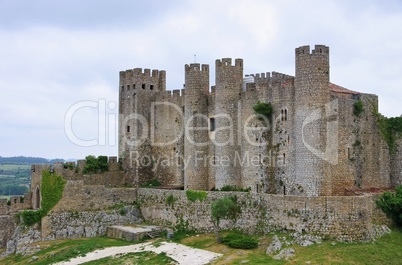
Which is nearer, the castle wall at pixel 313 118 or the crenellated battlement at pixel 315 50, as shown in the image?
the castle wall at pixel 313 118

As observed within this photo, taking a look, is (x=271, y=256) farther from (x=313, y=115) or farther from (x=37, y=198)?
(x=37, y=198)

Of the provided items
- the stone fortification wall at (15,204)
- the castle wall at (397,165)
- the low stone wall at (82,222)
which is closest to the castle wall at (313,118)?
the castle wall at (397,165)

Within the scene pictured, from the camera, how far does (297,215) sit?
109ft

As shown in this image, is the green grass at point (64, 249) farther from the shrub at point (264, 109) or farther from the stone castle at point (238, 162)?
the shrub at point (264, 109)

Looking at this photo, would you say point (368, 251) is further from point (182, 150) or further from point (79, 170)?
point (79, 170)

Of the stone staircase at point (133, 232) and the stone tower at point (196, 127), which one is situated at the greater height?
the stone tower at point (196, 127)

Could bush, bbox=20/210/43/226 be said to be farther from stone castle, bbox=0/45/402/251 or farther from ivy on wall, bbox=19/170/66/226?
stone castle, bbox=0/45/402/251

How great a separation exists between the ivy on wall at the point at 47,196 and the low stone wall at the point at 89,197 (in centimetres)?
36

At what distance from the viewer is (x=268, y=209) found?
3484 centimetres

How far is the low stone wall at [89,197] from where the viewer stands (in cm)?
4128

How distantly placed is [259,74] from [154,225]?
16.8 m

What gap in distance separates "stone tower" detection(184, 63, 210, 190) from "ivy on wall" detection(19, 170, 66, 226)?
381 inches

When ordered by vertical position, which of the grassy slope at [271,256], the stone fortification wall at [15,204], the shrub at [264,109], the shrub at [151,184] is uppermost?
the shrub at [264,109]

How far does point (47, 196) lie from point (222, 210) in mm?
13797
